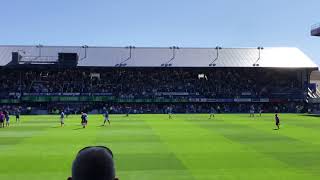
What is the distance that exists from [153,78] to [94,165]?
8908 cm

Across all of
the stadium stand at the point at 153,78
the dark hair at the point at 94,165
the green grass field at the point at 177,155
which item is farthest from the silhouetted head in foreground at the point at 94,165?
the stadium stand at the point at 153,78

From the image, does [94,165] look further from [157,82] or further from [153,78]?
[153,78]

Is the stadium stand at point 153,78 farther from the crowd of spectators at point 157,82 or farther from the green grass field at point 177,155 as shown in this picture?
the green grass field at point 177,155

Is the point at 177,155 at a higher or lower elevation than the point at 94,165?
lower

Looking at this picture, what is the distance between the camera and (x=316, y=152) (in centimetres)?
2625

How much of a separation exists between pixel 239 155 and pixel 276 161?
2.49 m

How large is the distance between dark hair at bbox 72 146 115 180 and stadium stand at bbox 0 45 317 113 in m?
78.4

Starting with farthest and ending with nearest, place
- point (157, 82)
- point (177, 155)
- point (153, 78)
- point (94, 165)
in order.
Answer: point (153, 78) → point (157, 82) → point (177, 155) → point (94, 165)

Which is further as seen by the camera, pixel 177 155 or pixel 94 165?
pixel 177 155

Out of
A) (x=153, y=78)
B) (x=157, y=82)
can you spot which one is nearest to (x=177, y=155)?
(x=157, y=82)

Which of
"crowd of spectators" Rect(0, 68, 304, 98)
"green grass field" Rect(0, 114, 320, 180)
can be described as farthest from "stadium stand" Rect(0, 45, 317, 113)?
"green grass field" Rect(0, 114, 320, 180)

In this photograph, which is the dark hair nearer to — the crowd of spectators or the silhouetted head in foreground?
the silhouetted head in foreground

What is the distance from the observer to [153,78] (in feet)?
304

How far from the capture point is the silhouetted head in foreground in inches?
141
